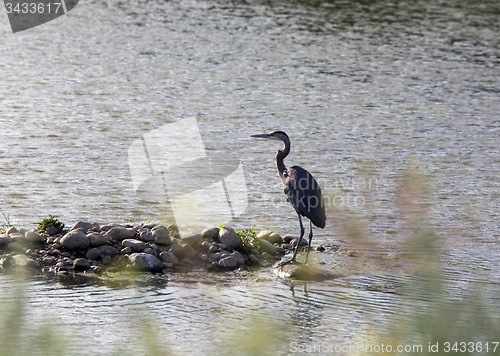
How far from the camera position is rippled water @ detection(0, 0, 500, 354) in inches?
257

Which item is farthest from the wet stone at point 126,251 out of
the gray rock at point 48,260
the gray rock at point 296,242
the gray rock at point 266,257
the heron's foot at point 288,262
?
the gray rock at point 296,242

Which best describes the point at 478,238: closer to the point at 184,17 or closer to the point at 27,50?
the point at 27,50

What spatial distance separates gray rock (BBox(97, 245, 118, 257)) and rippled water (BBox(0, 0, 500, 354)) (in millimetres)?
841

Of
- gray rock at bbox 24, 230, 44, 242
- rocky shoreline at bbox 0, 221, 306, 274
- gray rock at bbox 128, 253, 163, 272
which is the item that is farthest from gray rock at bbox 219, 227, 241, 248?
gray rock at bbox 24, 230, 44, 242

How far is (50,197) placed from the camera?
10.6 meters

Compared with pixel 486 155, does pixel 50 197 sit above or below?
above

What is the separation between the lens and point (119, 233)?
8336mm

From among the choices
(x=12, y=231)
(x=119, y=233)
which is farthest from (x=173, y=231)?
(x=12, y=231)

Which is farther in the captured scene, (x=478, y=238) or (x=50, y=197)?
(x=50, y=197)

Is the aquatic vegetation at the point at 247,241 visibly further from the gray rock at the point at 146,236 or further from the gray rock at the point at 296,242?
the gray rock at the point at 146,236

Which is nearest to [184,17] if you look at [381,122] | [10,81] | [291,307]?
[10,81]

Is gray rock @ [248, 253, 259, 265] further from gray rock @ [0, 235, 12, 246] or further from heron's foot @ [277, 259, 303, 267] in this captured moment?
gray rock @ [0, 235, 12, 246]

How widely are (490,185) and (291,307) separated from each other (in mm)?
7122

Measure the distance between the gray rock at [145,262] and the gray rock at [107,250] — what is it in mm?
301
